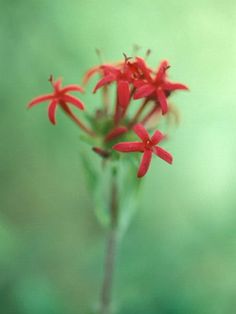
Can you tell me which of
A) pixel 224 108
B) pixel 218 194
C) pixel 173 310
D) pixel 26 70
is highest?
pixel 26 70

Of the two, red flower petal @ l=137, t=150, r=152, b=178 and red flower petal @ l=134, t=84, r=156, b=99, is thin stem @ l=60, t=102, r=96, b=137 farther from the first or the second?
red flower petal @ l=137, t=150, r=152, b=178

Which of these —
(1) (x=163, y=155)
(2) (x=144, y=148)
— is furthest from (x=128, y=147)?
(1) (x=163, y=155)

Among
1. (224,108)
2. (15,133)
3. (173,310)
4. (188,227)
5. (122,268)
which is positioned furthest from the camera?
(224,108)

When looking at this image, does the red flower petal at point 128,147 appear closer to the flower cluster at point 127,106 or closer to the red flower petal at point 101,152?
the flower cluster at point 127,106

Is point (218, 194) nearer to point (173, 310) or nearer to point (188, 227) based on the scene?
point (188, 227)

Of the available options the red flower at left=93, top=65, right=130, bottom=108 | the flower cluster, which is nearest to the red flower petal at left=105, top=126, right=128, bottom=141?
the flower cluster

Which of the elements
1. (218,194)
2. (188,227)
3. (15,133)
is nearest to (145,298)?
(188,227)

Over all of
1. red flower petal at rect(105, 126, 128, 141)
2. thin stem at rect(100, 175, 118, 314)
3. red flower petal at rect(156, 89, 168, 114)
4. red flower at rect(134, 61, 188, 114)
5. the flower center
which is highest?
red flower at rect(134, 61, 188, 114)
